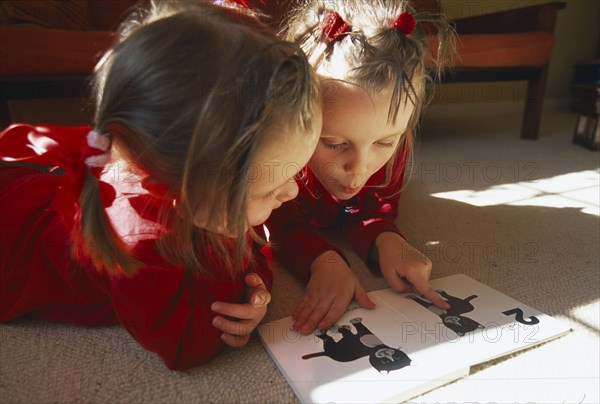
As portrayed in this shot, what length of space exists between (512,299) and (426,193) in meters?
0.59

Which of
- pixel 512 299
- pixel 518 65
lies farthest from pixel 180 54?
pixel 518 65

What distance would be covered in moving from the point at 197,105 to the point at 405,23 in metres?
0.39

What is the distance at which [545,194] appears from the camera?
1.24 m

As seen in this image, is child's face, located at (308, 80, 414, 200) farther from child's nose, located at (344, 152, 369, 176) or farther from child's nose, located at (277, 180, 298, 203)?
child's nose, located at (277, 180, 298, 203)

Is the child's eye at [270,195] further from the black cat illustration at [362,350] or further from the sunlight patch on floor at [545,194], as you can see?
the sunlight patch on floor at [545,194]

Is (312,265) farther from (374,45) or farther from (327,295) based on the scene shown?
(374,45)

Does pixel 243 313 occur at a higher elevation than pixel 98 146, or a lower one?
lower

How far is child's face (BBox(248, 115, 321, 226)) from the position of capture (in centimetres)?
47

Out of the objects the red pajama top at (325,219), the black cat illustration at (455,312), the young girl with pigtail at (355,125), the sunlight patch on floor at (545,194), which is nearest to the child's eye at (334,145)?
the young girl with pigtail at (355,125)

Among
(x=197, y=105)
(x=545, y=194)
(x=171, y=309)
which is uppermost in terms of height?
(x=197, y=105)

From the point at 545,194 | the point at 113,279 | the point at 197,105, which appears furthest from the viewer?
the point at 545,194

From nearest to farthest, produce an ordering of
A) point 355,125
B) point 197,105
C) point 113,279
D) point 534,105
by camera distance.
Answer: point 197,105 → point 113,279 → point 355,125 → point 534,105

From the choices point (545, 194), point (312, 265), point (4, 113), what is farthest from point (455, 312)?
point (4, 113)

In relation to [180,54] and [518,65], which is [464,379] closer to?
[180,54]
